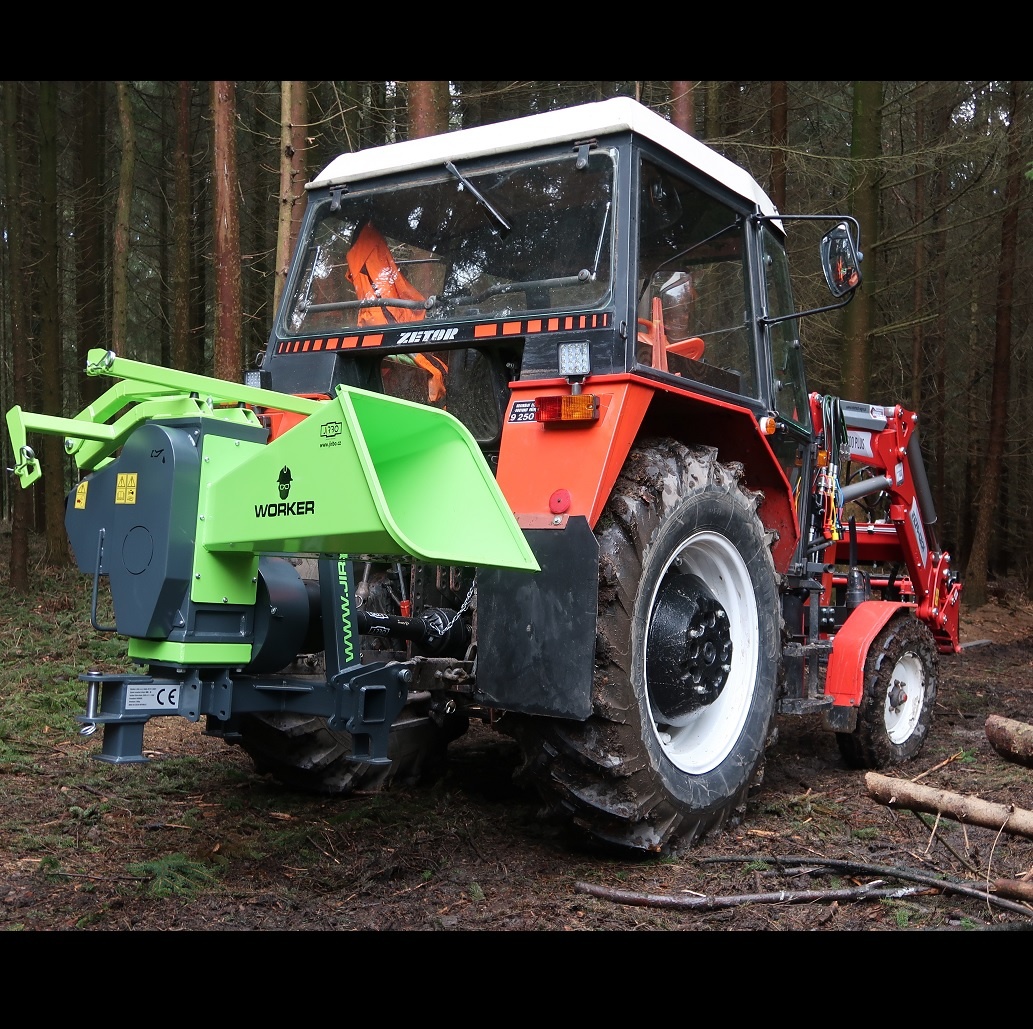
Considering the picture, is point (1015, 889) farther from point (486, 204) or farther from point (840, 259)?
point (486, 204)

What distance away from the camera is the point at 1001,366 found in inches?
566

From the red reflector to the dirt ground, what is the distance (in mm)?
1592

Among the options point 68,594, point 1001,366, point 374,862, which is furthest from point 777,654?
point 1001,366

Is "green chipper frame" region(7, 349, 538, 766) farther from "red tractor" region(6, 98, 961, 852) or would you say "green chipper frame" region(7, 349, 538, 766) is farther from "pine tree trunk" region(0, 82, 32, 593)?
"pine tree trunk" region(0, 82, 32, 593)

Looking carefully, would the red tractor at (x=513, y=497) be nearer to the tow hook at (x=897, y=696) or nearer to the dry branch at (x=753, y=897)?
the tow hook at (x=897, y=696)

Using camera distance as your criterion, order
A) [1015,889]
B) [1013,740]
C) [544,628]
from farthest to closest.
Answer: [544,628] < [1013,740] < [1015,889]

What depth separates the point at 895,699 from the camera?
19.0 ft

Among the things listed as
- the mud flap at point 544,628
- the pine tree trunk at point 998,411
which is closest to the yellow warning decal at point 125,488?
the mud flap at point 544,628

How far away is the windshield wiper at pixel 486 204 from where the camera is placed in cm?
428

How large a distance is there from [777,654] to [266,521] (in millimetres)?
2473

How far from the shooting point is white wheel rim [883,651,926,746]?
5.81m

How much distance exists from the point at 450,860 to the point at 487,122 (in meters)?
11.6

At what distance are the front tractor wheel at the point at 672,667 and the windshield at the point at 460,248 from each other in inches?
32.1

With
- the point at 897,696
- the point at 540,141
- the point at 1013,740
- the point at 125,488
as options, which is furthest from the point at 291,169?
the point at 1013,740
